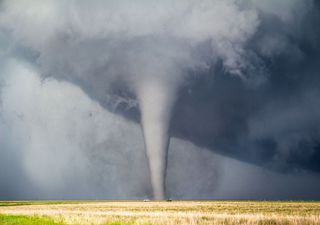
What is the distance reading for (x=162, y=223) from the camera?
31703 mm

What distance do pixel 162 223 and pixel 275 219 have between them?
10688 millimetres

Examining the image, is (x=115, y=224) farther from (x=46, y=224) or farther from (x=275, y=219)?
(x=275, y=219)

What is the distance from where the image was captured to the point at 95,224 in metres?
33.1

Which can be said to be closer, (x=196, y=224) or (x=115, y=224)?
(x=196, y=224)

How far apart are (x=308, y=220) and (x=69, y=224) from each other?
21.8 meters

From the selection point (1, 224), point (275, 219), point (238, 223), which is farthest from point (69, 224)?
point (275, 219)

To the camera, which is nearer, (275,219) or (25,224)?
(275,219)

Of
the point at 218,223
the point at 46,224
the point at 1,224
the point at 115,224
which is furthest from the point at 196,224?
the point at 1,224

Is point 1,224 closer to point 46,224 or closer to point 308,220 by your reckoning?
point 46,224

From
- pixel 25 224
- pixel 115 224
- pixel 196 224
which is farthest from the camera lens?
pixel 25 224

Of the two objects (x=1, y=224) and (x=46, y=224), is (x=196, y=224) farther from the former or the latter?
(x=1, y=224)

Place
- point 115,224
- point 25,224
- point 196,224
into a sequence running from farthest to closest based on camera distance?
point 25,224 < point 115,224 < point 196,224

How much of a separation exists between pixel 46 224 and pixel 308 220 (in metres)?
24.6

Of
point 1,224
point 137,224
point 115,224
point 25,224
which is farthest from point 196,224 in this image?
point 1,224
